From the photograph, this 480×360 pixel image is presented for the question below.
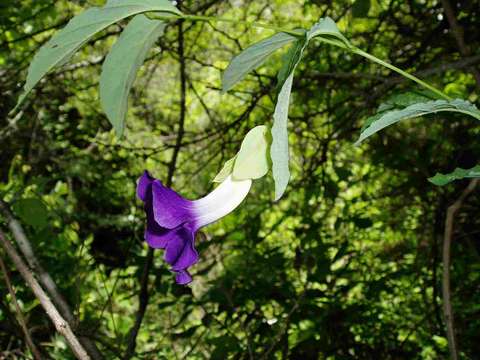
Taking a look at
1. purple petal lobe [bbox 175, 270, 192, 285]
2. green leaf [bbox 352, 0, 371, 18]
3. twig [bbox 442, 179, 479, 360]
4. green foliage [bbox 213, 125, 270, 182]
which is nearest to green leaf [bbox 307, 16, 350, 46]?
green foliage [bbox 213, 125, 270, 182]

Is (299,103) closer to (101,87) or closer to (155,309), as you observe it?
(155,309)

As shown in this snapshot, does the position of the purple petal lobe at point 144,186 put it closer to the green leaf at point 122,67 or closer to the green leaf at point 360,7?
the green leaf at point 122,67

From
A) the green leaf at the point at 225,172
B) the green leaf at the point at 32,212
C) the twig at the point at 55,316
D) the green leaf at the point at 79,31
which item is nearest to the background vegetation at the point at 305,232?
the green leaf at the point at 32,212

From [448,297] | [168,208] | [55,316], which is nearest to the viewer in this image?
[168,208]

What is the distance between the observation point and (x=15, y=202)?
111cm

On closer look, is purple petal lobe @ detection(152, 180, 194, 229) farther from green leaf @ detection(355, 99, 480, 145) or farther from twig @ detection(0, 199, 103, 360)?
twig @ detection(0, 199, 103, 360)

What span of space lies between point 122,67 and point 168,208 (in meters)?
0.14

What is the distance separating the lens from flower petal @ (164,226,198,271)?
0.53 metres

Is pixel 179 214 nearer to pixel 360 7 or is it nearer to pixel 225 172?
pixel 225 172

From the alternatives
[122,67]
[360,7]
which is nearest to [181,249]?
[122,67]

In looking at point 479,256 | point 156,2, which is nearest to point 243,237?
point 479,256

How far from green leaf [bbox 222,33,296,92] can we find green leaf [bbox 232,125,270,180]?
0.20 ft

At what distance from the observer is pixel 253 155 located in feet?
1.80

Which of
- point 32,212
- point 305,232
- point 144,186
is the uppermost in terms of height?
point 32,212
